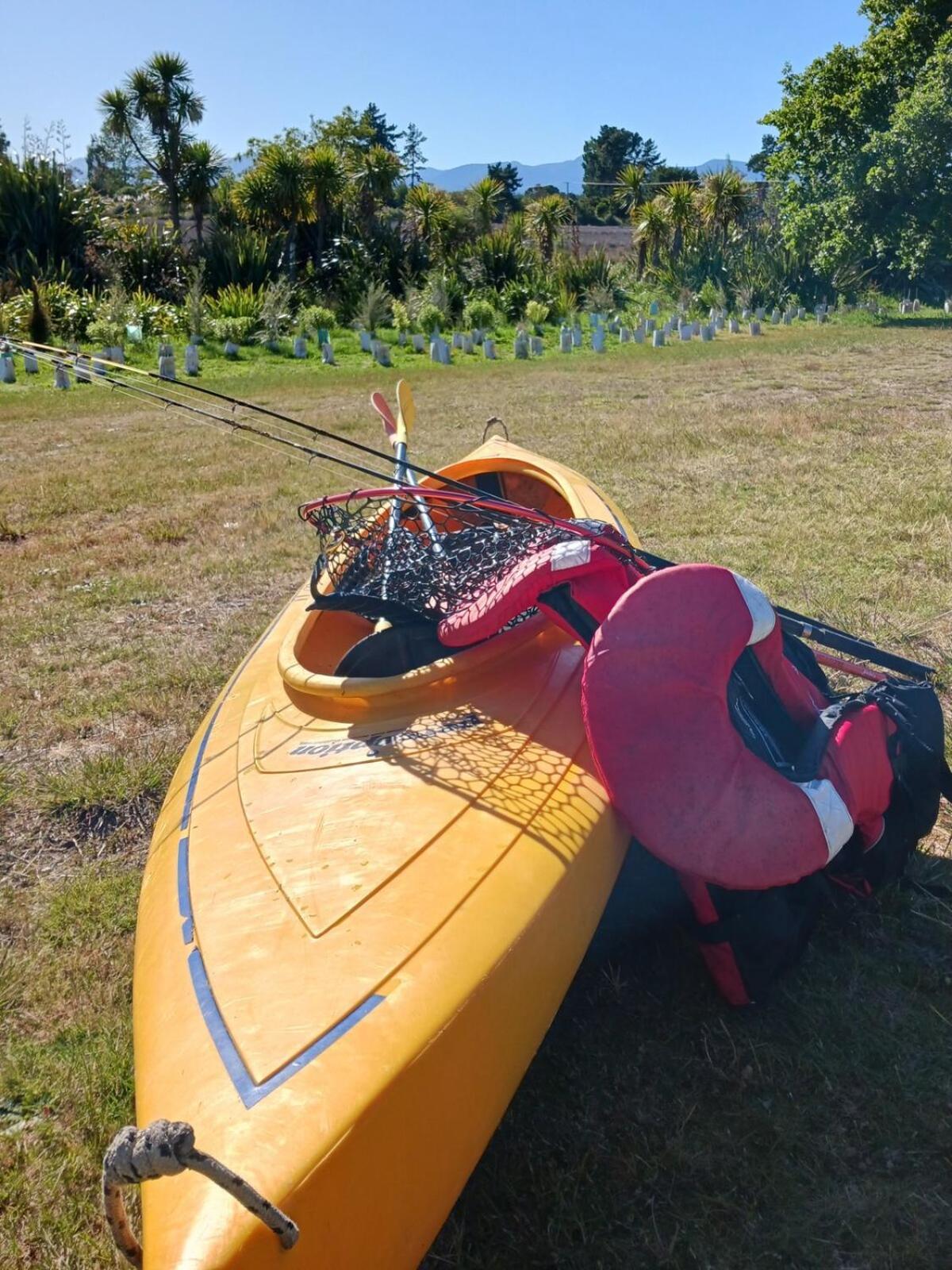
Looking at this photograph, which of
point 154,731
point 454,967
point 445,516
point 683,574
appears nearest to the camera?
point 454,967

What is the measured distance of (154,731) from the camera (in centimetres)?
459

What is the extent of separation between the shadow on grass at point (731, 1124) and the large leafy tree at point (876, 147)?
72.6 ft

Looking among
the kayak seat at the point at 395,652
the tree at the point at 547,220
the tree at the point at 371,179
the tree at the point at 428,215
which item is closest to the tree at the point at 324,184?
the tree at the point at 371,179

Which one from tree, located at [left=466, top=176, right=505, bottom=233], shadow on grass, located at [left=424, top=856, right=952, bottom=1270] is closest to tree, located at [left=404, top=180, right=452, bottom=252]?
tree, located at [left=466, top=176, right=505, bottom=233]

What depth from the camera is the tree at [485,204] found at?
87.2 ft

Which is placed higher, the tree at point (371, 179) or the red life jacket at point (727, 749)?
the tree at point (371, 179)

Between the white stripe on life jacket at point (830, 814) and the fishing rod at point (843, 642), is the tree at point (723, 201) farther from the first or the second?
the white stripe on life jacket at point (830, 814)

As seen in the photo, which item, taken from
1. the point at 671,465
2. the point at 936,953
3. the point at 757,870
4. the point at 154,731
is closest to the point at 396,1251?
the point at 757,870

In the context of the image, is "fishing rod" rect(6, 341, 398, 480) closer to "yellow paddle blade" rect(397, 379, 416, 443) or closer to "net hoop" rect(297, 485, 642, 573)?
"net hoop" rect(297, 485, 642, 573)

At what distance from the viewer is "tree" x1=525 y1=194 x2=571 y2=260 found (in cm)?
2562

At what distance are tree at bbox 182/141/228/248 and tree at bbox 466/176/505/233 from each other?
22.3ft

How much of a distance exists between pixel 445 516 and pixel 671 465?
5.27 meters

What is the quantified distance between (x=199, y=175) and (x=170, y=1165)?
84.7 feet

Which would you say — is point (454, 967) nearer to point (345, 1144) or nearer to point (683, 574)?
point (345, 1144)
